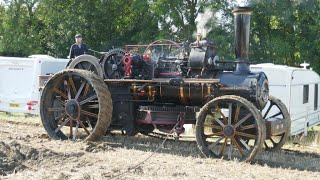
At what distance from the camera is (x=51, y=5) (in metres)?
25.9

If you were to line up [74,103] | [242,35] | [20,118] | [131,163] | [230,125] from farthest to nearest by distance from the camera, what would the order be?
[20,118] < [74,103] < [242,35] < [230,125] < [131,163]

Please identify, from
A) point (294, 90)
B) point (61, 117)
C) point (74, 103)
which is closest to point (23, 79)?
point (61, 117)

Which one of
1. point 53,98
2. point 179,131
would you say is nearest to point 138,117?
point 179,131

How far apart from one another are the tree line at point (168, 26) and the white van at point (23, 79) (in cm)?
656

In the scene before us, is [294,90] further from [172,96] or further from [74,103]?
[74,103]

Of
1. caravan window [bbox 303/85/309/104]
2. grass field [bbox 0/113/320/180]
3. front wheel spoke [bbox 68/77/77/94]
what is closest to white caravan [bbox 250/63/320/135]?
caravan window [bbox 303/85/309/104]

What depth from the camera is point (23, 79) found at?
15391 millimetres

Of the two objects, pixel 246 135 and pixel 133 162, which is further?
pixel 246 135

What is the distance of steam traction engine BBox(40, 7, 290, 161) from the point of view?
27.7 ft

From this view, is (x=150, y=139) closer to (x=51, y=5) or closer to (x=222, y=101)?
(x=222, y=101)

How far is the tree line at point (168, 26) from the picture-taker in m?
21.6

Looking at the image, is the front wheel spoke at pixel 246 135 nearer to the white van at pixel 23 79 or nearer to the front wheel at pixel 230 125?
the front wheel at pixel 230 125

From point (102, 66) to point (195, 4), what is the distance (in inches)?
550

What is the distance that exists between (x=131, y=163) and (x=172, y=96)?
6.90ft
